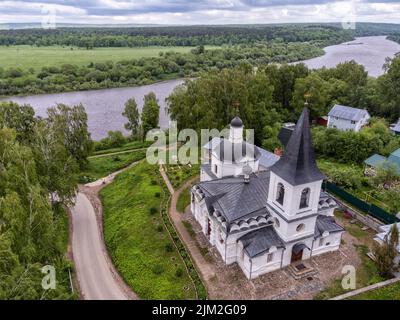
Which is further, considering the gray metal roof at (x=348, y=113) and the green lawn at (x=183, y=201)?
the gray metal roof at (x=348, y=113)

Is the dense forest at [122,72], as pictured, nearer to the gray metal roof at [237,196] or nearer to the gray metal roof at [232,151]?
the gray metal roof at [232,151]

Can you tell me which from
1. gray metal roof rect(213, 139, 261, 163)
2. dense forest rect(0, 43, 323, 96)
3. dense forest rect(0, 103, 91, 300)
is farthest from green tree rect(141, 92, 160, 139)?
dense forest rect(0, 43, 323, 96)

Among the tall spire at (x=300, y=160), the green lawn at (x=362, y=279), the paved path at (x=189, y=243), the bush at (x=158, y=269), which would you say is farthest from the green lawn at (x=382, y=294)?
the bush at (x=158, y=269)

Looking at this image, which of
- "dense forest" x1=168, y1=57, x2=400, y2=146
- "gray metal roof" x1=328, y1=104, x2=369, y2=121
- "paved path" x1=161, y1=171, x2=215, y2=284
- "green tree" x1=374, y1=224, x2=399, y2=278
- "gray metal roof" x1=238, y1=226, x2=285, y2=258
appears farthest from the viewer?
"gray metal roof" x1=328, y1=104, x2=369, y2=121

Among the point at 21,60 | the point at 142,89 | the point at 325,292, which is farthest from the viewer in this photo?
the point at 21,60

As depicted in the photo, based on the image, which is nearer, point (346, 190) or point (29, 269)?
point (29, 269)

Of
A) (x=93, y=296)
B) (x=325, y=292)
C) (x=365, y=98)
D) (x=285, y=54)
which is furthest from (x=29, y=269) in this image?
(x=285, y=54)

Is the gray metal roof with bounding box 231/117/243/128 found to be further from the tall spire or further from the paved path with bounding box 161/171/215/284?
the paved path with bounding box 161/171/215/284

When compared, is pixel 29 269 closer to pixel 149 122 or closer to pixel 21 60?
pixel 149 122
